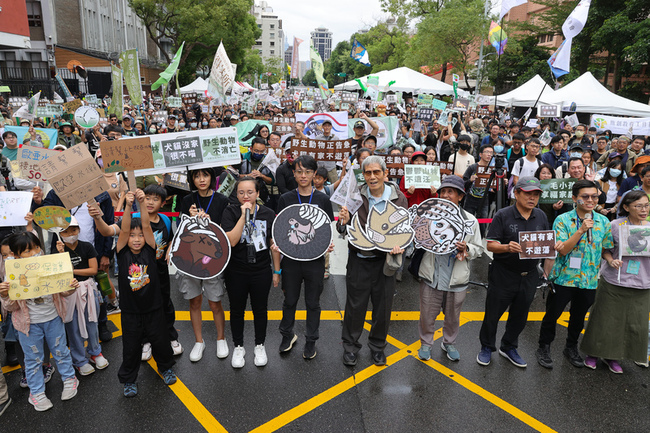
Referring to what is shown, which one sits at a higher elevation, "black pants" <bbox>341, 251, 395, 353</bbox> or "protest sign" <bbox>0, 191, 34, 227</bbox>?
"protest sign" <bbox>0, 191, 34, 227</bbox>

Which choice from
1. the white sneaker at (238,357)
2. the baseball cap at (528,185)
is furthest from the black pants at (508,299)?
the white sneaker at (238,357)

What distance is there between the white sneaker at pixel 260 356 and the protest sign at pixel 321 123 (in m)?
4.65

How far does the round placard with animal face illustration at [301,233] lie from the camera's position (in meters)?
3.97

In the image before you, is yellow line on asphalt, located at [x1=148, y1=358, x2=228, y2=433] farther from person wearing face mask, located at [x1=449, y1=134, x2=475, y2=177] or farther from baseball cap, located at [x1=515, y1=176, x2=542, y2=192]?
person wearing face mask, located at [x1=449, y1=134, x2=475, y2=177]

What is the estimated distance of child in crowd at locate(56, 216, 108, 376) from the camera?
3.74 meters

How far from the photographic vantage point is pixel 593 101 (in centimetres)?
1766

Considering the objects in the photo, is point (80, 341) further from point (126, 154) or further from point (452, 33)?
point (452, 33)

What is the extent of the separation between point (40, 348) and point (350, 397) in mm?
2689

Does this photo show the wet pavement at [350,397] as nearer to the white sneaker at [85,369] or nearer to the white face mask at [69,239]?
the white sneaker at [85,369]

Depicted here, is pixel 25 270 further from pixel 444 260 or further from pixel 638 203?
pixel 638 203

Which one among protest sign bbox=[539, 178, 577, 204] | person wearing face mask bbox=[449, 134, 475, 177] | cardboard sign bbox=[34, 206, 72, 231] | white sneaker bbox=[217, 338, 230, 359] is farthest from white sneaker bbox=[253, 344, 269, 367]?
person wearing face mask bbox=[449, 134, 475, 177]

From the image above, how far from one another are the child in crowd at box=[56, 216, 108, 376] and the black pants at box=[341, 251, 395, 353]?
7.94ft

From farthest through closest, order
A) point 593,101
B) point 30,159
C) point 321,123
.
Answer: point 593,101
point 321,123
point 30,159

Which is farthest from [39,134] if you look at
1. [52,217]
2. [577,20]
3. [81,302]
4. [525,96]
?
[525,96]
